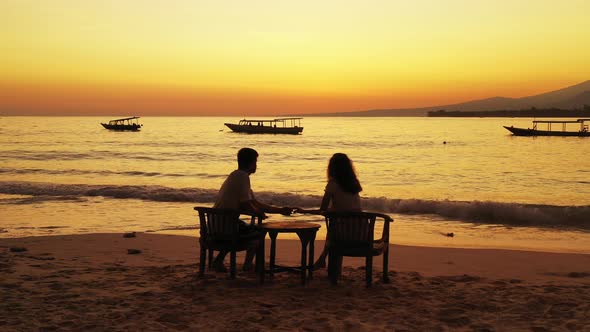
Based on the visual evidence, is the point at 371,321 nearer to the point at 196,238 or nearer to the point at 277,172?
the point at 196,238

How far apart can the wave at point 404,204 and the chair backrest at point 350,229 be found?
31.4ft

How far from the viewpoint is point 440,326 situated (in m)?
5.18

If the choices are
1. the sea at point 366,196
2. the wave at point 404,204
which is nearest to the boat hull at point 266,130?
the sea at point 366,196

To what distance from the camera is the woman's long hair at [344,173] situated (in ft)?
21.5

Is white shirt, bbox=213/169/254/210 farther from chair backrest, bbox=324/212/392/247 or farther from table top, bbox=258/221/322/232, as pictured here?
chair backrest, bbox=324/212/392/247

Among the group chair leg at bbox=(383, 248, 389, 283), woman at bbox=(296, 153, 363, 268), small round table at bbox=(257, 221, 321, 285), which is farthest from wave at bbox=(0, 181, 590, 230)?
small round table at bbox=(257, 221, 321, 285)

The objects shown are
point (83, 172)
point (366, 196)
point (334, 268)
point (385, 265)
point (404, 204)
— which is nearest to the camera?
point (334, 268)

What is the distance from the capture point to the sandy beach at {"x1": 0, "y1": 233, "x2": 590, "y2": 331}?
17.1 ft

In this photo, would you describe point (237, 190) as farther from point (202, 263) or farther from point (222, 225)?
point (202, 263)

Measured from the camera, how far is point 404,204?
16.9 meters

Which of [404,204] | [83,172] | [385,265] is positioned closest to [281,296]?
[385,265]

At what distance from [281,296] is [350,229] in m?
1.05

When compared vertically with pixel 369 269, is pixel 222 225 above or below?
above

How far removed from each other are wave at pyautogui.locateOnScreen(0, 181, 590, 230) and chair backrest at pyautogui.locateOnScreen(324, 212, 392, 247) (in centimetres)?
956
